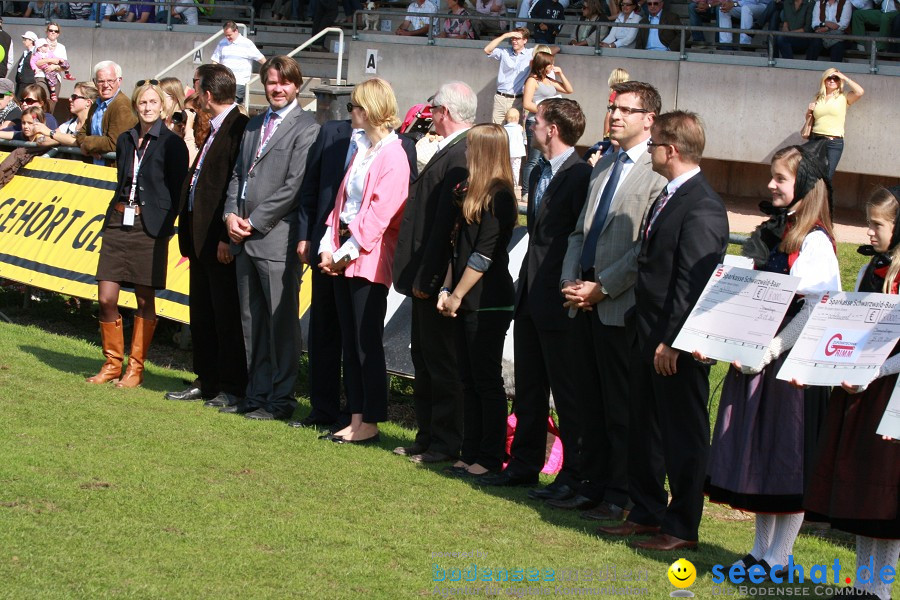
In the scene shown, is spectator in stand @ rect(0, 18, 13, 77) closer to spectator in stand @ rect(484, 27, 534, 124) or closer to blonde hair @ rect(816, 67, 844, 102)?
spectator in stand @ rect(484, 27, 534, 124)

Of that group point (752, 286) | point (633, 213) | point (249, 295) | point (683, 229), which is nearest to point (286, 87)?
point (249, 295)

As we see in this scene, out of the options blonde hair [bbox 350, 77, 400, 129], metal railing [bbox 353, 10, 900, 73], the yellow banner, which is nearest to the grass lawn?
blonde hair [bbox 350, 77, 400, 129]

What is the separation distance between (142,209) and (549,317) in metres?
3.82

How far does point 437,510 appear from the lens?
6523 mm

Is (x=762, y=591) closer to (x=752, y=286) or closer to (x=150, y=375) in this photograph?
(x=752, y=286)

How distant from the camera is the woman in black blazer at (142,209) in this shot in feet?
30.6

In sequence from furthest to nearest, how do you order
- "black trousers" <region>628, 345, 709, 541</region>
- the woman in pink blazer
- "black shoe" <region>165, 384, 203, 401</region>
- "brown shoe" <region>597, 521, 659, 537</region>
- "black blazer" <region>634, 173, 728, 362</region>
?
"black shoe" <region>165, 384, 203, 401</region>
the woman in pink blazer
"brown shoe" <region>597, 521, 659, 537</region>
"black trousers" <region>628, 345, 709, 541</region>
"black blazer" <region>634, 173, 728, 362</region>

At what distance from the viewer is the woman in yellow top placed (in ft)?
52.1

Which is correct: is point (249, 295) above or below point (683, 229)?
below

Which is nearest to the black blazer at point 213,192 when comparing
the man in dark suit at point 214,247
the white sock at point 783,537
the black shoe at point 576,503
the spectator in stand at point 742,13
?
the man in dark suit at point 214,247

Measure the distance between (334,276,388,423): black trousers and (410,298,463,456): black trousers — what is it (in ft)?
0.90

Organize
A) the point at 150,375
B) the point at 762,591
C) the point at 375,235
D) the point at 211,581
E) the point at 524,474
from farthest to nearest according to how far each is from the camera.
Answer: the point at 150,375 < the point at 375,235 < the point at 524,474 < the point at 762,591 < the point at 211,581

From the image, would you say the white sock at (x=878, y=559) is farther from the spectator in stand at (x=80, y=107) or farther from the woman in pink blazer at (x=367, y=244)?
the spectator in stand at (x=80, y=107)

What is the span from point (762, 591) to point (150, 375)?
601 cm
